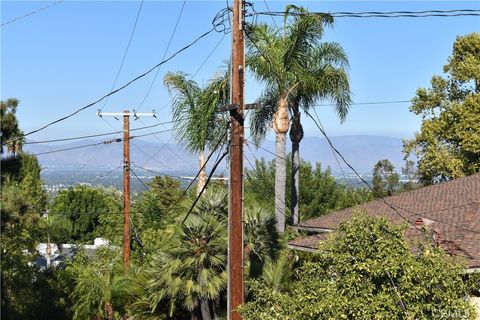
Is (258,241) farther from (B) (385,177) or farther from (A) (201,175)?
(B) (385,177)

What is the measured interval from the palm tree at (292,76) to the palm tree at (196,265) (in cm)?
623

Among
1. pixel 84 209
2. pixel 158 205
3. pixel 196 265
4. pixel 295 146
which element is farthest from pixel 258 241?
pixel 84 209

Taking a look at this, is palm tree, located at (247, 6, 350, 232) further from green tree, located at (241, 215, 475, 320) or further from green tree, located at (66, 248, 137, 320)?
green tree, located at (241, 215, 475, 320)

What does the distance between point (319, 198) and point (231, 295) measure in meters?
23.7

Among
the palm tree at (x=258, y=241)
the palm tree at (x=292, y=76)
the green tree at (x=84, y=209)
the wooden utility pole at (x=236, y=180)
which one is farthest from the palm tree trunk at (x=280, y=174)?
the green tree at (x=84, y=209)

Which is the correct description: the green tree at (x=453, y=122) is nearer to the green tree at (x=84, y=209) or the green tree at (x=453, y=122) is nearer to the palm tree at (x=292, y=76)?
the palm tree at (x=292, y=76)

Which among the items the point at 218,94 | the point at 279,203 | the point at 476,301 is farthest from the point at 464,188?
the point at 218,94

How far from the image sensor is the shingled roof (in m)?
13.8

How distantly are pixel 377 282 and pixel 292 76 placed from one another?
1193 cm

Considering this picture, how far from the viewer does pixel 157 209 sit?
4328cm

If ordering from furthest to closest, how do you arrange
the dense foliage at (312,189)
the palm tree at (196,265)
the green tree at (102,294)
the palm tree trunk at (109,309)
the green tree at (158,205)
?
the dense foliage at (312,189) < the green tree at (158,205) < the palm tree trunk at (109,309) < the green tree at (102,294) < the palm tree at (196,265)

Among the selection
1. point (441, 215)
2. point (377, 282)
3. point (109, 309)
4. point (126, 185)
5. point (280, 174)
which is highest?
point (280, 174)

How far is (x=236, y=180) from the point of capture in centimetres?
1083

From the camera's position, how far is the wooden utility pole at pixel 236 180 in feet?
35.4
